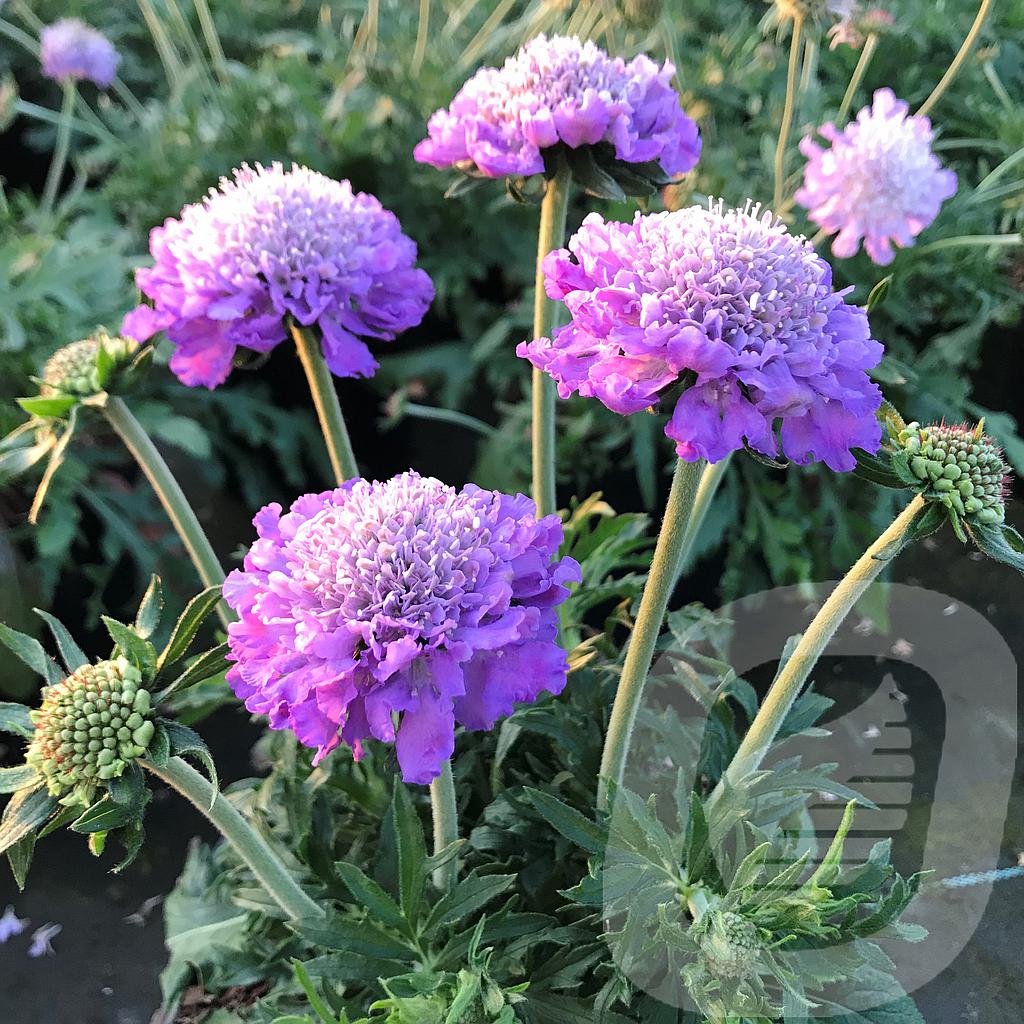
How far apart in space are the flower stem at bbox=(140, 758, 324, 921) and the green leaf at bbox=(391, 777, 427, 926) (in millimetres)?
119

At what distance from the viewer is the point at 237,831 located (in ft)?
2.71

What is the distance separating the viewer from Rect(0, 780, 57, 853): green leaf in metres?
0.71

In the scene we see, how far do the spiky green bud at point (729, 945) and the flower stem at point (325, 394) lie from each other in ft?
1.85

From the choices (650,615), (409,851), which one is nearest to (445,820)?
(409,851)

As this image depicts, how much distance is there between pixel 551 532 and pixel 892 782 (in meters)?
0.62

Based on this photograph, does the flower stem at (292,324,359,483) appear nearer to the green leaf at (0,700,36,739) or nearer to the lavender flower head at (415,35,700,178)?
the lavender flower head at (415,35,700,178)

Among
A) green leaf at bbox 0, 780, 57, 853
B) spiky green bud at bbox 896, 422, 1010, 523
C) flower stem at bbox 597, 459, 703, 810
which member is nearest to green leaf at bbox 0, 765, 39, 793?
green leaf at bbox 0, 780, 57, 853

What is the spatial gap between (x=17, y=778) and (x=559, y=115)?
0.79 meters

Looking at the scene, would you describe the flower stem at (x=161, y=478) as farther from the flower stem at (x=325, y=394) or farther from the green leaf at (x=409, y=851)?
the green leaf at (x=409, y=851)

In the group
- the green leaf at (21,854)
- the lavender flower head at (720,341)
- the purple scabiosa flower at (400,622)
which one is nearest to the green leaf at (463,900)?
the purple scabiosa flower at (400,622)

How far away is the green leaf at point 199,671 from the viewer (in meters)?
0.76

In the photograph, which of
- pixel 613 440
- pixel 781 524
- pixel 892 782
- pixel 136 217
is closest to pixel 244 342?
pixel 892 782

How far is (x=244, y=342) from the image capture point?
3.03ft

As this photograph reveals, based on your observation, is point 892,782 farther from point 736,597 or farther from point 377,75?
point 377,75
